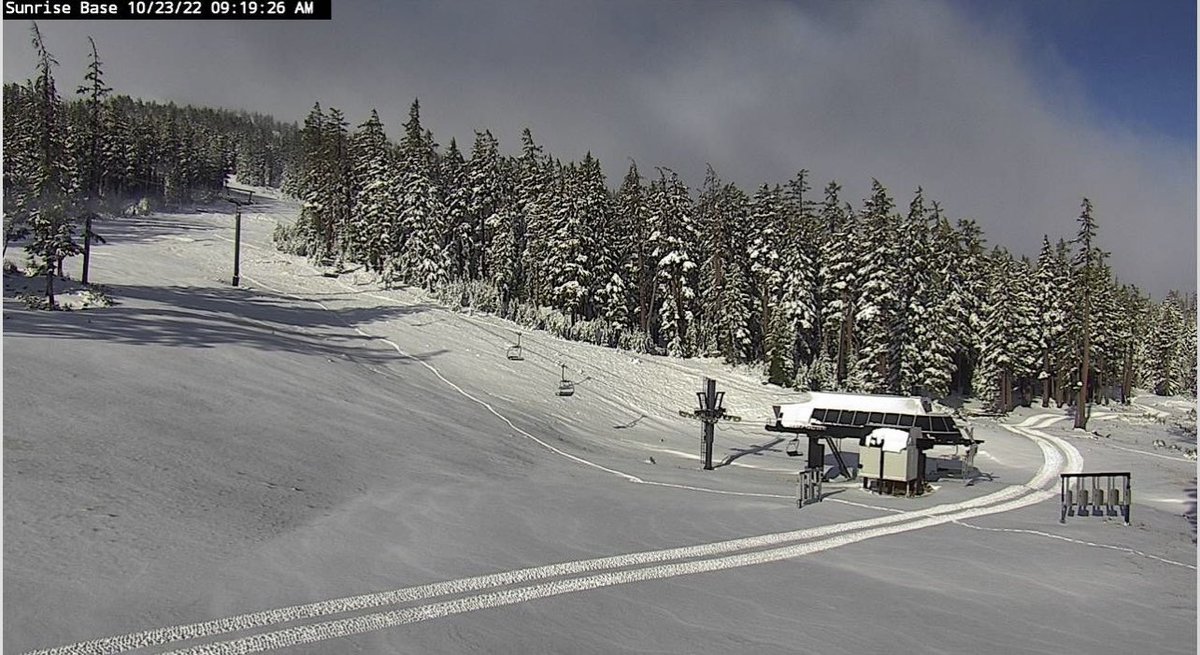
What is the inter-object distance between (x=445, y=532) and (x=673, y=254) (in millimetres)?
42692

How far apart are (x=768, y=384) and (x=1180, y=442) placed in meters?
21.5

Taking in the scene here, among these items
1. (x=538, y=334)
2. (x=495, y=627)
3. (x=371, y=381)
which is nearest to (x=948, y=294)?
(x=538, y=334)

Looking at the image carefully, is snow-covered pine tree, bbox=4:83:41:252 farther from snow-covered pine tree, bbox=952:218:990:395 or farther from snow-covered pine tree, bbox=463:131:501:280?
snow-covered pine tree, bbox=952:218:990:395

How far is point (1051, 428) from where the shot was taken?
42094 mm

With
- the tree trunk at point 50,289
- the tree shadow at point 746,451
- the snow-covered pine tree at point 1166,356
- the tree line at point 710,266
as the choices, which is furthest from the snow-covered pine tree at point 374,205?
the snow-covered pine tree at point 1166,356

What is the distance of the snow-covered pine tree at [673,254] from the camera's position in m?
51.9

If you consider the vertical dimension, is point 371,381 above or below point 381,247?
below

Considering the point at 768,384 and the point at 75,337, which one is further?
the point at 768,384

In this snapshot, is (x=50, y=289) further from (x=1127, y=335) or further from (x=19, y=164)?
(x=1127, y=335)

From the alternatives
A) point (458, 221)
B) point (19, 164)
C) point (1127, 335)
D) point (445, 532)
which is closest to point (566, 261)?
point (458, 221)

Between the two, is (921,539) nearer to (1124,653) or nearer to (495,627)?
(1124,653)

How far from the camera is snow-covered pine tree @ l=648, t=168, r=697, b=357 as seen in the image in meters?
51.9

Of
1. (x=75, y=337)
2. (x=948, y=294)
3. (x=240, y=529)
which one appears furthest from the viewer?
(x=948, y=294)

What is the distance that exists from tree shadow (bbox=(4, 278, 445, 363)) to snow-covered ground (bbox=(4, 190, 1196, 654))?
19 cm
